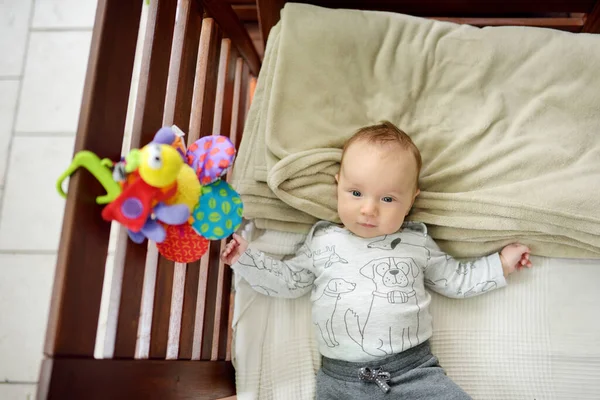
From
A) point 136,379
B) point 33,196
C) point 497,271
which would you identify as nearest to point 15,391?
point 33,196

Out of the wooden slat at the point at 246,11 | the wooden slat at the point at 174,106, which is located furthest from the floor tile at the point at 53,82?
the wooden slat at the point at 174,106

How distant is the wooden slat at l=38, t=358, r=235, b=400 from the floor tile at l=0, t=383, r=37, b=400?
29.2 inches

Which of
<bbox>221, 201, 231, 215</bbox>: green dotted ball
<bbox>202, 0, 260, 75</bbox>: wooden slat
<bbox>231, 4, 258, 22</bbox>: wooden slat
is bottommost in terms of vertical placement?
<bbox>221, 201, 231, 215</bbox>: green dotted ball

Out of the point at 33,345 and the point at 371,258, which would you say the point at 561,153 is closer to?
the point at 371,258

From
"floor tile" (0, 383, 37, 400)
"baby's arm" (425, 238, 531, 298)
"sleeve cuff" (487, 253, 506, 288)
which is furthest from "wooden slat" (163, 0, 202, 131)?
"floor tile" (0, 383, 37, 400)

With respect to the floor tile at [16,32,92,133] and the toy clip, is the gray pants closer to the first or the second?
the toy clip

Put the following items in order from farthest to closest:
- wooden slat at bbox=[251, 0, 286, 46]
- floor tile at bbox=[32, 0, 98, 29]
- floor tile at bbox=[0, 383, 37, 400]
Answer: floor tile at bbox=[32, 0, 98, 29]
floor tile at bbox=[0, 383, 37, 400]
wooden slat at bbox=[251, 0, 286, 46]

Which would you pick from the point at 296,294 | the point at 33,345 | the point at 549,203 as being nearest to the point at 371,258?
the point at 296,294

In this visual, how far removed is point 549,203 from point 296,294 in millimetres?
504

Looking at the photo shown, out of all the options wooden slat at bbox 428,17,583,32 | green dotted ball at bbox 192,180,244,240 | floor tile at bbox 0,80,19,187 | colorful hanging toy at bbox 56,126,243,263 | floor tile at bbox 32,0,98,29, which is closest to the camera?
colorful hanging toy at bbox 56,126,243,263

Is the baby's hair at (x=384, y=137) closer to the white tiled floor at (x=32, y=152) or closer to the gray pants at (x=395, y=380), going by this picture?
the gray pants at (x=395, y=380)

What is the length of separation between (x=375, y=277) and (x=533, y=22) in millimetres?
823

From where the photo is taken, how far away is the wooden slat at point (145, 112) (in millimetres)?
716

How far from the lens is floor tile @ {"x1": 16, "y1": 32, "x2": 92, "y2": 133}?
5.12 feet
